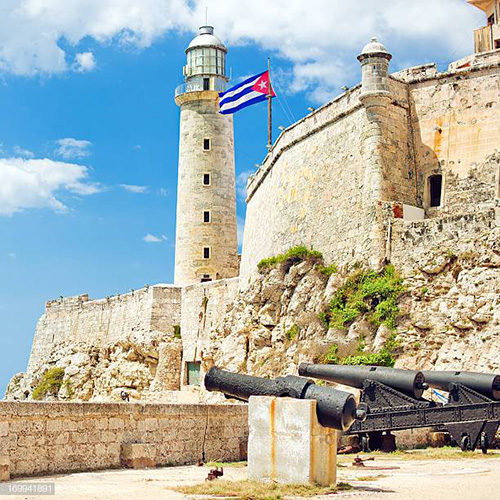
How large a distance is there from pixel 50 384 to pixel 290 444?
87.3 feet

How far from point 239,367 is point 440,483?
14856mm

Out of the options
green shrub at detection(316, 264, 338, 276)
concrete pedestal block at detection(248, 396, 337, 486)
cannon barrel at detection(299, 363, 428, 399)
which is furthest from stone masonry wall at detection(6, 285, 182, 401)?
concrete pedestal block at detection(248, 396, 337, 486)

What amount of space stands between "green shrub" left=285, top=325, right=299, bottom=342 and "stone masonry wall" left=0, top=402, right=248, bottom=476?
9.61m

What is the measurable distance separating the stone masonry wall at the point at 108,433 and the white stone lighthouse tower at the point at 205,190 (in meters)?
21.3

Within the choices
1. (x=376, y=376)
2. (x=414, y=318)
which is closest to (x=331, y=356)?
(x=414, y=318)

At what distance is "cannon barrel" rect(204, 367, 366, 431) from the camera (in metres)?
7.68

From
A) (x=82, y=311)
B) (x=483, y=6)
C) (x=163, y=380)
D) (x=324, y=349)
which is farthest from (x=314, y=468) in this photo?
(x=82, y=311)

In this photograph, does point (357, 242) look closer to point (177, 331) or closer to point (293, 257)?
point (293, 257)

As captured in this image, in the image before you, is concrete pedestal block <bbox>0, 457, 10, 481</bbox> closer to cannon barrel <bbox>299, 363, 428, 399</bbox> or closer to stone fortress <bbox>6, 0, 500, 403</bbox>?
cannon barrel <bbox>299, 363, 428, 399</bbox>

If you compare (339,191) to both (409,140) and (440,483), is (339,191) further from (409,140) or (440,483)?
(440,483)

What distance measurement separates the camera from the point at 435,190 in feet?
66.5

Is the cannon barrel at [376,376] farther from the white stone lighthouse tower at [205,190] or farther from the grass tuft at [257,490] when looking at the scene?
the white stone lighthouse tower at [205,190]

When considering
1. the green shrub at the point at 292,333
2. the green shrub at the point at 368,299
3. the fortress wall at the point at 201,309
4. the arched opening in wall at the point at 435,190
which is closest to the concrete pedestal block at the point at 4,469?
the green shrub at the point at 368,299

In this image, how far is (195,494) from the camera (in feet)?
24.3
